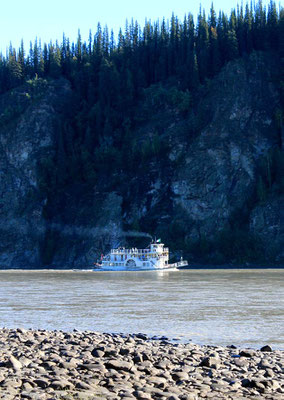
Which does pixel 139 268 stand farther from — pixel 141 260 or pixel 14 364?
pixel 14 364

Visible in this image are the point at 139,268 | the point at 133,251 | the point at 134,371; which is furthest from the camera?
the point at 133,251

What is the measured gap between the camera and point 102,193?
109562 millimetres

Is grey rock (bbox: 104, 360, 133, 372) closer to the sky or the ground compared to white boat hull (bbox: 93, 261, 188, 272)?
closer to the ground

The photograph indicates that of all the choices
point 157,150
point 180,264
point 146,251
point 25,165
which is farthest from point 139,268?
point 25,165

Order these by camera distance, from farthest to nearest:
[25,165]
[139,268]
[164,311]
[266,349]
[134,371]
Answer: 1. [25,165]
2. [139,268]
3. [164,311]
4. [266,349]
5. [134,371]

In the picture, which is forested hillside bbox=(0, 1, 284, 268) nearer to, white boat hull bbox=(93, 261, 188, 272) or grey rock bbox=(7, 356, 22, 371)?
white boat hull bbox=(93, 261, 188, 272)

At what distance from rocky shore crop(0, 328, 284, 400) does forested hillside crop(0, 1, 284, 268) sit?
74.2 metres

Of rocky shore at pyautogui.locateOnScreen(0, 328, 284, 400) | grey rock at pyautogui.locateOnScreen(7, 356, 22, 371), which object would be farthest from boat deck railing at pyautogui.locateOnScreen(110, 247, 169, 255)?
grey rock at pyautogui.locateOnScreen(7, 356, 22, 371)

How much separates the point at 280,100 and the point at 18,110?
154 ft

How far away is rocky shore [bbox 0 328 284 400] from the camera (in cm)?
1512

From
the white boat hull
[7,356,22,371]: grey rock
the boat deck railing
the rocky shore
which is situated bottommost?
the rocky shore

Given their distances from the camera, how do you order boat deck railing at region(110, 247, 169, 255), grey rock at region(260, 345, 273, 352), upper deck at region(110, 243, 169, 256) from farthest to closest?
boat deck railing at region(110, 247, 169, 255) → upper deck at region(110, 243, 169, 256) → grey rock at region(260, 345, 273, 352)

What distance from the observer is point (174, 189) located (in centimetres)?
10406

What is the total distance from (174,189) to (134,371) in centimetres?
8742
